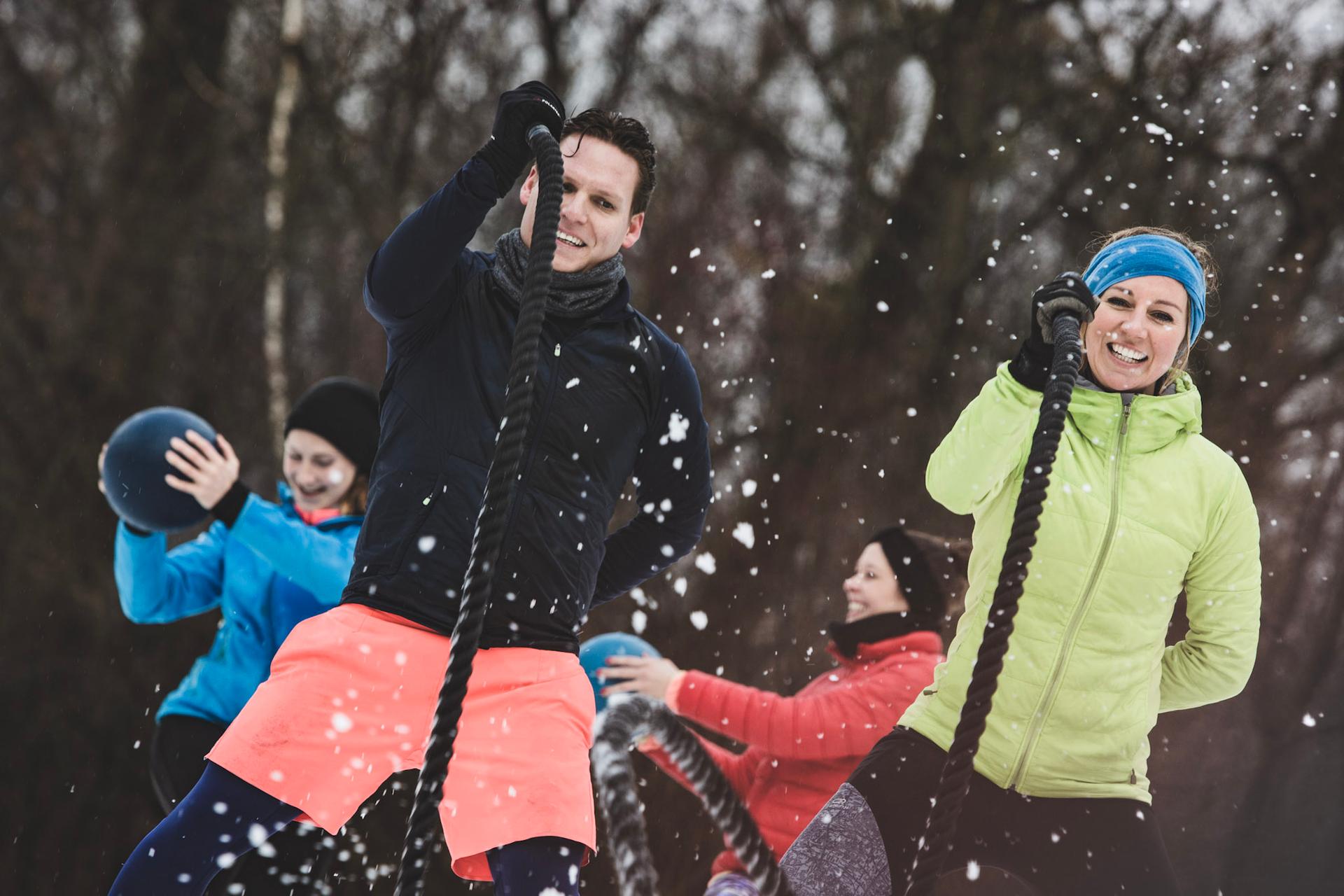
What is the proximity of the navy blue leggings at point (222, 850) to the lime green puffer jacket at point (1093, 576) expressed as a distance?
71 centimetres

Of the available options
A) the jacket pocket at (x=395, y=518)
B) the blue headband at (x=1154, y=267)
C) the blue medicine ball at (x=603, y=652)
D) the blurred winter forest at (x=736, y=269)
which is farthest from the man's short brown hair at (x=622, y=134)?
the blurred winter forest at (x=736, y=269)

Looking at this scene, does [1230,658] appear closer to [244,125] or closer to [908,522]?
[908,522]

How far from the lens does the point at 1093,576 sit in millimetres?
1998

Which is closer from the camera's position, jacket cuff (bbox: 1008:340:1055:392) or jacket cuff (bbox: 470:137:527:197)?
jacket cuff (bbox: 470:137:527:197)

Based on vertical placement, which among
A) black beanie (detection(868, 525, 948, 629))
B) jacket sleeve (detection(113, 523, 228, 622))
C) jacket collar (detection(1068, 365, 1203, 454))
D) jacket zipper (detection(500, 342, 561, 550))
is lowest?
jacket sleeve (detection(113, 523, 228, 622))

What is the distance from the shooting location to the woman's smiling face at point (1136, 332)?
2.11 meters

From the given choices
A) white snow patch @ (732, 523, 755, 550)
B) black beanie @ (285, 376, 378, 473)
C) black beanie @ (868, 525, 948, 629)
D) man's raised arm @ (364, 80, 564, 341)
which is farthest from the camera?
white snow patch @ (732, 523, 755, 550)

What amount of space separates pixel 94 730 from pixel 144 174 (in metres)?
3.06

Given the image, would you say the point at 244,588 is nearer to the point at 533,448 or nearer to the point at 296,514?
the point at 296,514

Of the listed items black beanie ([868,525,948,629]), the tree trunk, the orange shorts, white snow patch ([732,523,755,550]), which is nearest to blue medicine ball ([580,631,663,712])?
black beanie ([868,525,948,629])

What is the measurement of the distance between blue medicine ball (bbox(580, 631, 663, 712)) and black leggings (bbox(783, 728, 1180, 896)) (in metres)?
1.22

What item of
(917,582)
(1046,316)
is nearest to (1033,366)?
(1046,316)

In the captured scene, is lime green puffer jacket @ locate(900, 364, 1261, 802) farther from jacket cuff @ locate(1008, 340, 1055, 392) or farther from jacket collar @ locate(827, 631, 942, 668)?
jacket collar @ locate(827, 631, 942, 668)

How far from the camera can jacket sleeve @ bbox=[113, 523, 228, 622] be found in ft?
9.38
